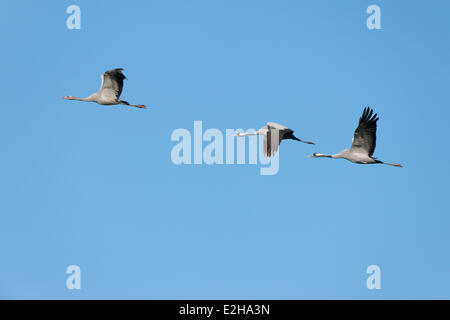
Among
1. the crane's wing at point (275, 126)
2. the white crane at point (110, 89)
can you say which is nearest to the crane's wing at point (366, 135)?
the crane's wing at point (275, 126)

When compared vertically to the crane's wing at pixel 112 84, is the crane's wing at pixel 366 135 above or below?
below

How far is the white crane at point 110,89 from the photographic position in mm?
29859

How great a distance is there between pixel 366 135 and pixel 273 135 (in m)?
3.69

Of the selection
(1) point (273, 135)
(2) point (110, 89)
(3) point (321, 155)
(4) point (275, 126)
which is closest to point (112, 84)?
(2) point (110, 89)

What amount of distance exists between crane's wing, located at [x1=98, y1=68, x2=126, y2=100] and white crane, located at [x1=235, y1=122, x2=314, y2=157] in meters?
6.09

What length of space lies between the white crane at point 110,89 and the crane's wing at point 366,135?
9.26m

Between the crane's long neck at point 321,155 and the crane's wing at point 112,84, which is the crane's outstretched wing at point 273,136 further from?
the crane's wing at point 112,84

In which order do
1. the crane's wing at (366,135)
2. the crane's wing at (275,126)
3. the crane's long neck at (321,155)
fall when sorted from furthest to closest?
the crane's long neck at (321,155)
the crane's wing at (275,126)
the crane's wing at (366,135)
